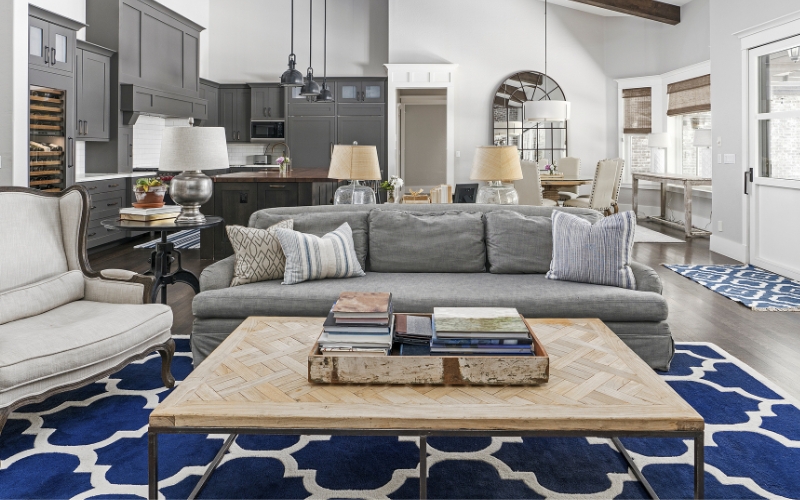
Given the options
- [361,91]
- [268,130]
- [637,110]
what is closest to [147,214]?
[361,91]

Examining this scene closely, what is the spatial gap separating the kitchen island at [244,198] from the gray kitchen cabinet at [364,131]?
437 centimetres

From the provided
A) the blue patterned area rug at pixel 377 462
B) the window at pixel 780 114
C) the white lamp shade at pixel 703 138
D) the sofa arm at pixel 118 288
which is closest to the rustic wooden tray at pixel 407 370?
the blue patterned area rug at pixel 377 462

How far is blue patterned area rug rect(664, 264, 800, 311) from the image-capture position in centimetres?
465

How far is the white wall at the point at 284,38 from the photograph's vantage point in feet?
36.7

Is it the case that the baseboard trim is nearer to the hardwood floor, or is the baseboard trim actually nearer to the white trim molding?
the hardwood floor

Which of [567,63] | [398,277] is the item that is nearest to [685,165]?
[567,63]

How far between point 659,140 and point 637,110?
877 millimetres

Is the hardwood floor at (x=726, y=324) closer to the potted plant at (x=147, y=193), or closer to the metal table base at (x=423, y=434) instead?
the potted plant at (x=147, y=193)

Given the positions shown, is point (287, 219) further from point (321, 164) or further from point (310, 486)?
point (321, 164)

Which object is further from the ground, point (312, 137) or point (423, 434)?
point (312, 137)

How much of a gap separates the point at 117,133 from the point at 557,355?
7.35 meters

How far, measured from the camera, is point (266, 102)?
36.7ft

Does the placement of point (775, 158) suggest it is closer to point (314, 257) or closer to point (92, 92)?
point (314, 257)

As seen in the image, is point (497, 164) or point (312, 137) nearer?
point (497, 164)
